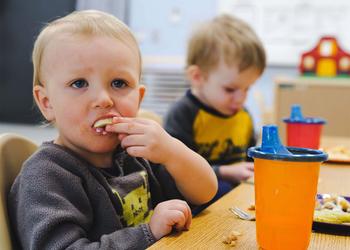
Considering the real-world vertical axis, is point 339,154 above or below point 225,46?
below

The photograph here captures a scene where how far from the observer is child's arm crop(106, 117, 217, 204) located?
89 cm

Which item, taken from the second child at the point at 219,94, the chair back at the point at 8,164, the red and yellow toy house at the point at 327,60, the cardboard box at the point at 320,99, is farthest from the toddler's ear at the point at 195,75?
the red and yellow toy house at the point at 327,60

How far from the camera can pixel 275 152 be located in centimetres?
69

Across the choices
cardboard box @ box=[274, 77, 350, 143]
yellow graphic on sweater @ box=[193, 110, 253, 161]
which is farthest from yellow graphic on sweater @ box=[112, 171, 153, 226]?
cardboard box @ box=[274, 77, 350, 143]

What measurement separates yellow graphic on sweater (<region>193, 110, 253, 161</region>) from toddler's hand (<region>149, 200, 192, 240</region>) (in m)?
0.98

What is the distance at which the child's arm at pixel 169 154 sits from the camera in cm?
89

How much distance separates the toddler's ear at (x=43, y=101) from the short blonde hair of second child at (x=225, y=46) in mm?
952

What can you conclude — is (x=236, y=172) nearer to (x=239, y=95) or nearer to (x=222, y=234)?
(x=239, y=95)

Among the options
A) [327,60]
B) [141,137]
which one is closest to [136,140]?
[141,137]

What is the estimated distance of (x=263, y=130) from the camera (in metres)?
0.71

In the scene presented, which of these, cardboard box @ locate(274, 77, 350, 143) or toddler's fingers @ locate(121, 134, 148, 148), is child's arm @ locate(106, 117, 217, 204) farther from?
cardboard box @ locate(274, 77, 350, 143)

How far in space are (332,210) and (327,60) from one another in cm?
318

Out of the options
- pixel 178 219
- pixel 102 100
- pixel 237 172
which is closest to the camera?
pixel 178 219

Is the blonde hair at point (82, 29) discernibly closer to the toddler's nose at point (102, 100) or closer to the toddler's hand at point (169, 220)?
the toddler's nose at point (102, 100)
